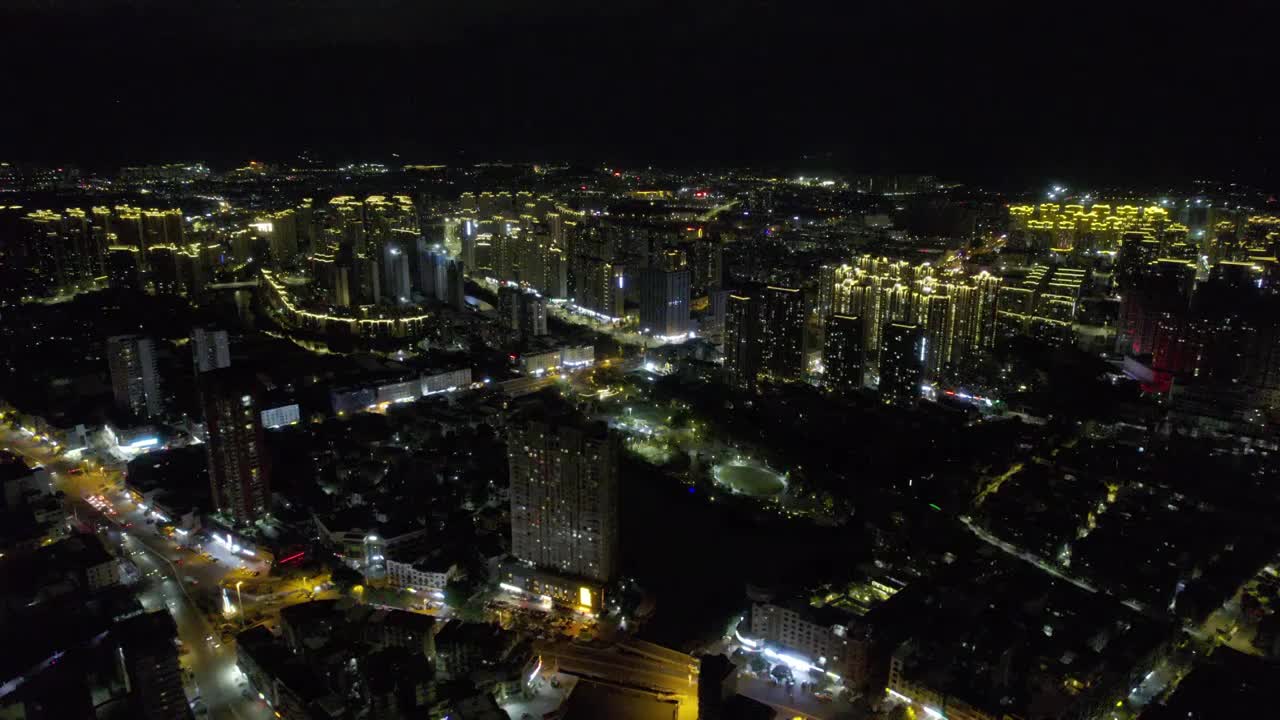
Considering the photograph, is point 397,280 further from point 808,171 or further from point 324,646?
point 808,171

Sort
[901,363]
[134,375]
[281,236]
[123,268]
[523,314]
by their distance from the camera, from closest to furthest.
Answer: [134,375], [901,363], [523,314], [123,268], [281,236]

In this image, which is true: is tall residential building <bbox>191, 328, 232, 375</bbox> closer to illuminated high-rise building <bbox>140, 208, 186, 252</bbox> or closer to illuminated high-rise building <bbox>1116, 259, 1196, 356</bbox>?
illuminated high-rise building <bbox>140, 208, 186, 252</bbox>


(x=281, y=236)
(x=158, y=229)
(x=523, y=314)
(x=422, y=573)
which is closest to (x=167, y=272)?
(x=158, y=229)

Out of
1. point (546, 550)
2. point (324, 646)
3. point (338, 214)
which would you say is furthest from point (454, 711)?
point (338, 214)

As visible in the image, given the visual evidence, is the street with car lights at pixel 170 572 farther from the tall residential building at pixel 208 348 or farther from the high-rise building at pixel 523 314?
the high-rise building at pixel 523 314

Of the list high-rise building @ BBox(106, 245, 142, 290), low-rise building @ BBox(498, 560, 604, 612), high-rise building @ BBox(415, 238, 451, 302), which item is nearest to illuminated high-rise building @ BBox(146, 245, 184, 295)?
high-rise building @ BBox(106, 245, 142, 290)

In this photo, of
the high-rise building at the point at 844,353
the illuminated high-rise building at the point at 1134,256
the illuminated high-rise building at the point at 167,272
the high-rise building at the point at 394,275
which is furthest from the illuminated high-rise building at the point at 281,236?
the illuminated high-rise building at the point at 1134,256

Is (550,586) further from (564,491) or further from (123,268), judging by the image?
(123,268)
